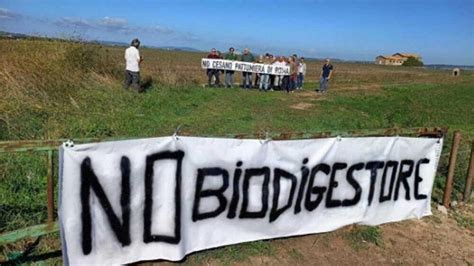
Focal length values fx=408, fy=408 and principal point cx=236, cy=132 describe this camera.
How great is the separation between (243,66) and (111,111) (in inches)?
372

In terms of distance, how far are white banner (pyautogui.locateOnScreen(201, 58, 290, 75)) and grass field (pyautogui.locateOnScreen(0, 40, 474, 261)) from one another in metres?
1.24

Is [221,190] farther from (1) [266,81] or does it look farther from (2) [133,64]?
(1) [266,81]

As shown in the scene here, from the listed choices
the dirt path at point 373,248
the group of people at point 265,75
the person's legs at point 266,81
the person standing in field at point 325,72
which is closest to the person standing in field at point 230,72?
the group of people at point 265,75

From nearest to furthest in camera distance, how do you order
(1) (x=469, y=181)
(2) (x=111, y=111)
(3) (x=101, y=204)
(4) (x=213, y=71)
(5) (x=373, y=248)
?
(3) (x=101, y=204) < (5) (x=373, y=248) < (1) (x=469, y=181) < (2) (x=111, y=111) < (4) (x=213, y=71)

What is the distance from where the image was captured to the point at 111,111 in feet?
33.4

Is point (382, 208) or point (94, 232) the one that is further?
point (382, 208)

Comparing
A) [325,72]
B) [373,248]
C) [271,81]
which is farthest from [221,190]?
[325,72]

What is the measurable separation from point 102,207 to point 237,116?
8.55 m

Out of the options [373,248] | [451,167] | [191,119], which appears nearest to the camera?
[373,248]

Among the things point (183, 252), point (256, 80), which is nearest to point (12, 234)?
point (183, 252)

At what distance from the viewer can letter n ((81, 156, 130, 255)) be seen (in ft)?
10.2

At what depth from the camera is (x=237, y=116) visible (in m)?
11.6

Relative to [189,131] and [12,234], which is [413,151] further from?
[189,131]

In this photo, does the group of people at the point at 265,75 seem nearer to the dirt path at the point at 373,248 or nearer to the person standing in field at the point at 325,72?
the person standing in field at the point at 325,72
